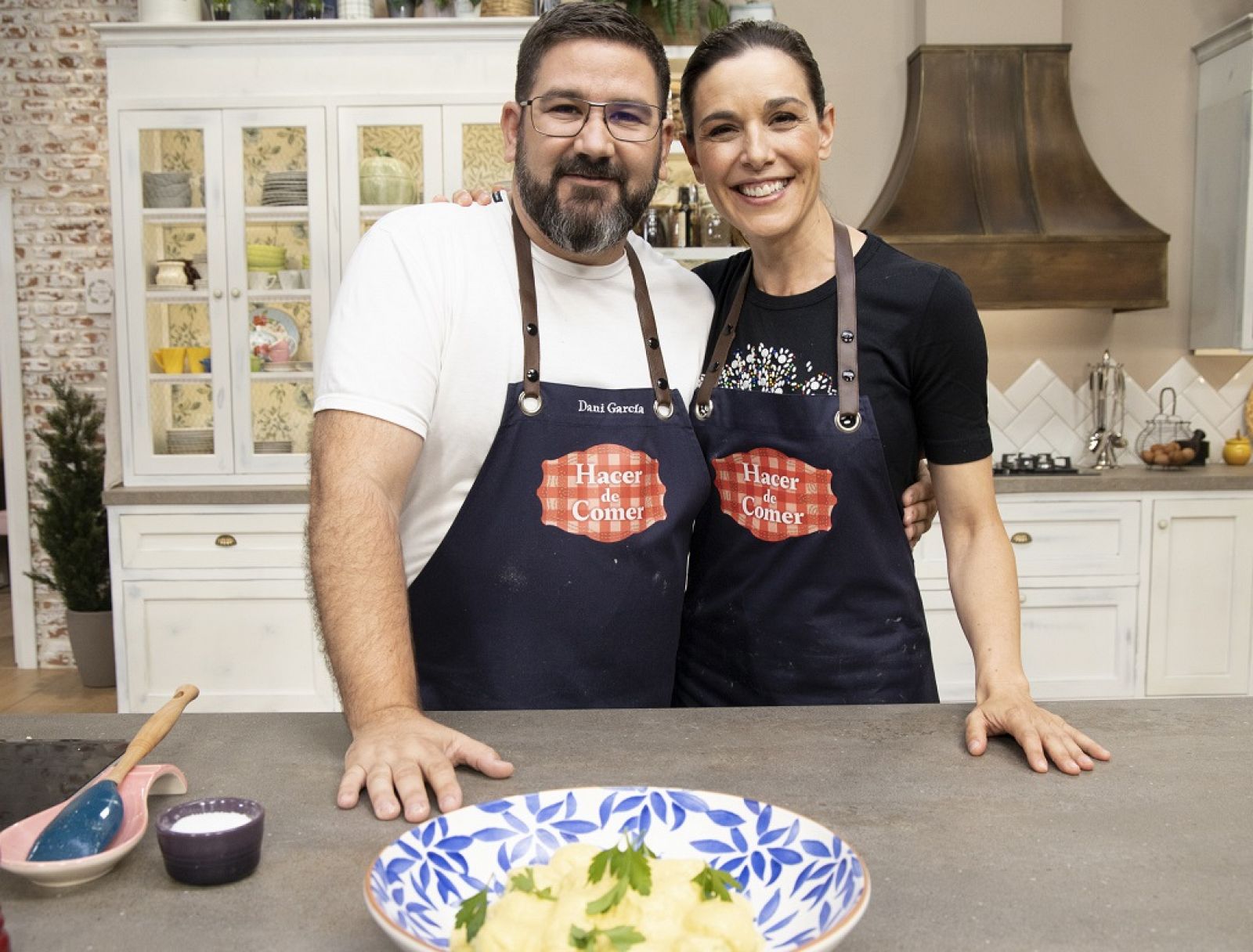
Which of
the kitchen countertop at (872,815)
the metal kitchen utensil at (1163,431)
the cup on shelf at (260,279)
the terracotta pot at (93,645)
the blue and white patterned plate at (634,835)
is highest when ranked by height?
the cup on shelf at (260,279)

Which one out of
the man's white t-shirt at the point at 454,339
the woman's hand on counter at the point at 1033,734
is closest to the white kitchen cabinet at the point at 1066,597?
the man's white t-shirt at the point at 454,339

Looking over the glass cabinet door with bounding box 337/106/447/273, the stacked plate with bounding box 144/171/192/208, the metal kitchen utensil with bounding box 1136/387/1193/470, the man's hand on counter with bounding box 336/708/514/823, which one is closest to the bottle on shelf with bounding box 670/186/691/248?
the glass cabinet door with bounding box 337/106/447/273

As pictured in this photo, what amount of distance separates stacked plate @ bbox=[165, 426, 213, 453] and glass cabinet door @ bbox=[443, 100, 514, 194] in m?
1.29

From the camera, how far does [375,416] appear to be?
60.2 inches

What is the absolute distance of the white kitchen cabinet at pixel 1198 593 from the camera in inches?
160

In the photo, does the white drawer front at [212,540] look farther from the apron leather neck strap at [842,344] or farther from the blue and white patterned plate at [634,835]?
the blue and white patterned plate at [634,835]

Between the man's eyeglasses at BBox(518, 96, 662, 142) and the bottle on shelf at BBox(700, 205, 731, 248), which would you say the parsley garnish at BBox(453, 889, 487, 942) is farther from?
the bottle on shelf at BBox(700, 205, 731, 248)

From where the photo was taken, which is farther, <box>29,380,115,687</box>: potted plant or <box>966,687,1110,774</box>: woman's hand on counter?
<box>29,380,115,687</box>: potted plant

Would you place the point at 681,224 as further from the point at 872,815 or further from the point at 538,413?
the point at 872,815

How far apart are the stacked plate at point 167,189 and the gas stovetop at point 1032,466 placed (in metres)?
3.13

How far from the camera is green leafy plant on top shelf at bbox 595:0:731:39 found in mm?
4055

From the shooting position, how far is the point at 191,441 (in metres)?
4.36

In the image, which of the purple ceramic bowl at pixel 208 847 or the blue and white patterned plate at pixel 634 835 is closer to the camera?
the blue and white patterned plate at pixel 634 835

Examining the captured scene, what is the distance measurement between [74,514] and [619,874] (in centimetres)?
484
